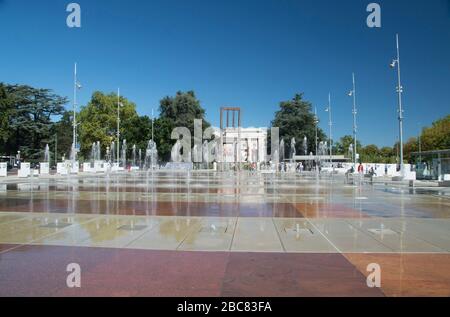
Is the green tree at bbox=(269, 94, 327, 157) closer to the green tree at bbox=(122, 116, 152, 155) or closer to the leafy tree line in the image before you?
the leafy tree line

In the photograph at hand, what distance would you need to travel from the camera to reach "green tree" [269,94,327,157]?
9525 centimetres

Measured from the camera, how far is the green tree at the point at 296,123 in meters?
95.2

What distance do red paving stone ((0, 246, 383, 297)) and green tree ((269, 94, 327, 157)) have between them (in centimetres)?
8905

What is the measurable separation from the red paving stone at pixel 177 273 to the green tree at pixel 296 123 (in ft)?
292

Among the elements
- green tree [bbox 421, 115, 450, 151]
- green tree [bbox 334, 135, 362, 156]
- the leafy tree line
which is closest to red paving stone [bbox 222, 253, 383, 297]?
the leafy tree line

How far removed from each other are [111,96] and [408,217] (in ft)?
303

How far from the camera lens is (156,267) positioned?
665 cm

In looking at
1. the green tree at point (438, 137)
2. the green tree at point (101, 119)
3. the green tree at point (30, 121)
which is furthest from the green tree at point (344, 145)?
the green tree at point (30, 121)

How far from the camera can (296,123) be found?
313ft

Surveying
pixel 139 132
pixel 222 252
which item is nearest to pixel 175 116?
pixel 139 132

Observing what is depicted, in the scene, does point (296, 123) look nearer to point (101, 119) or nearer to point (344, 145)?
point (344, 145)
